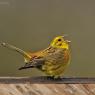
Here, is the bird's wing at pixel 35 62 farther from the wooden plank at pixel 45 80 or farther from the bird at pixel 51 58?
the wooden plank at pixel 45 80

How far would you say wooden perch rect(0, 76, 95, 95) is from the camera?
2.03 m

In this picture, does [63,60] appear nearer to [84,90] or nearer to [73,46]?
[84,90]

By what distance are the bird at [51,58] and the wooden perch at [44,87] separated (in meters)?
0.30

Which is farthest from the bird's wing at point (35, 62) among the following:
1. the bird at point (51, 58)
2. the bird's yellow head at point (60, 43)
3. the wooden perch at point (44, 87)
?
the wooden perch at point (44, 87)

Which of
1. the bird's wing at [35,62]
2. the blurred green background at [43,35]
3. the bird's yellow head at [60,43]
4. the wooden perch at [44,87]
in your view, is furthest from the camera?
the blurred green background at [43,35]

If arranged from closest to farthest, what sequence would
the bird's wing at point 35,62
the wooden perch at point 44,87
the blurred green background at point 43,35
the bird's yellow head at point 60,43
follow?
the wooden perch at point 44,87 → the bird's wing at point 35,62 → the bird's yellow head at point 60,43 → the blurred green background at point 43,35

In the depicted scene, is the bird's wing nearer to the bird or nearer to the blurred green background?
the bird

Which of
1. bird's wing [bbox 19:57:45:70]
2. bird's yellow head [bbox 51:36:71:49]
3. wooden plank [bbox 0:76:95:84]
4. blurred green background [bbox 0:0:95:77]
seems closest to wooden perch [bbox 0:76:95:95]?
wooden plank [bbox 0:76:95:84]

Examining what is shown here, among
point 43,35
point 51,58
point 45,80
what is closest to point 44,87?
point 45,80

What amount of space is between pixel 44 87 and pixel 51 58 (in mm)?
551

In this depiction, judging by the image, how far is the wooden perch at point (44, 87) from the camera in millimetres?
2033

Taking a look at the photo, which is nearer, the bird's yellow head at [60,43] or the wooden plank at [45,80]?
the wooden plank at [45,80]

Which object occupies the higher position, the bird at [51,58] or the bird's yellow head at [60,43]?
the bird's yellow head at [60,43]

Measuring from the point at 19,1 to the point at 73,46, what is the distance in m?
0.52
